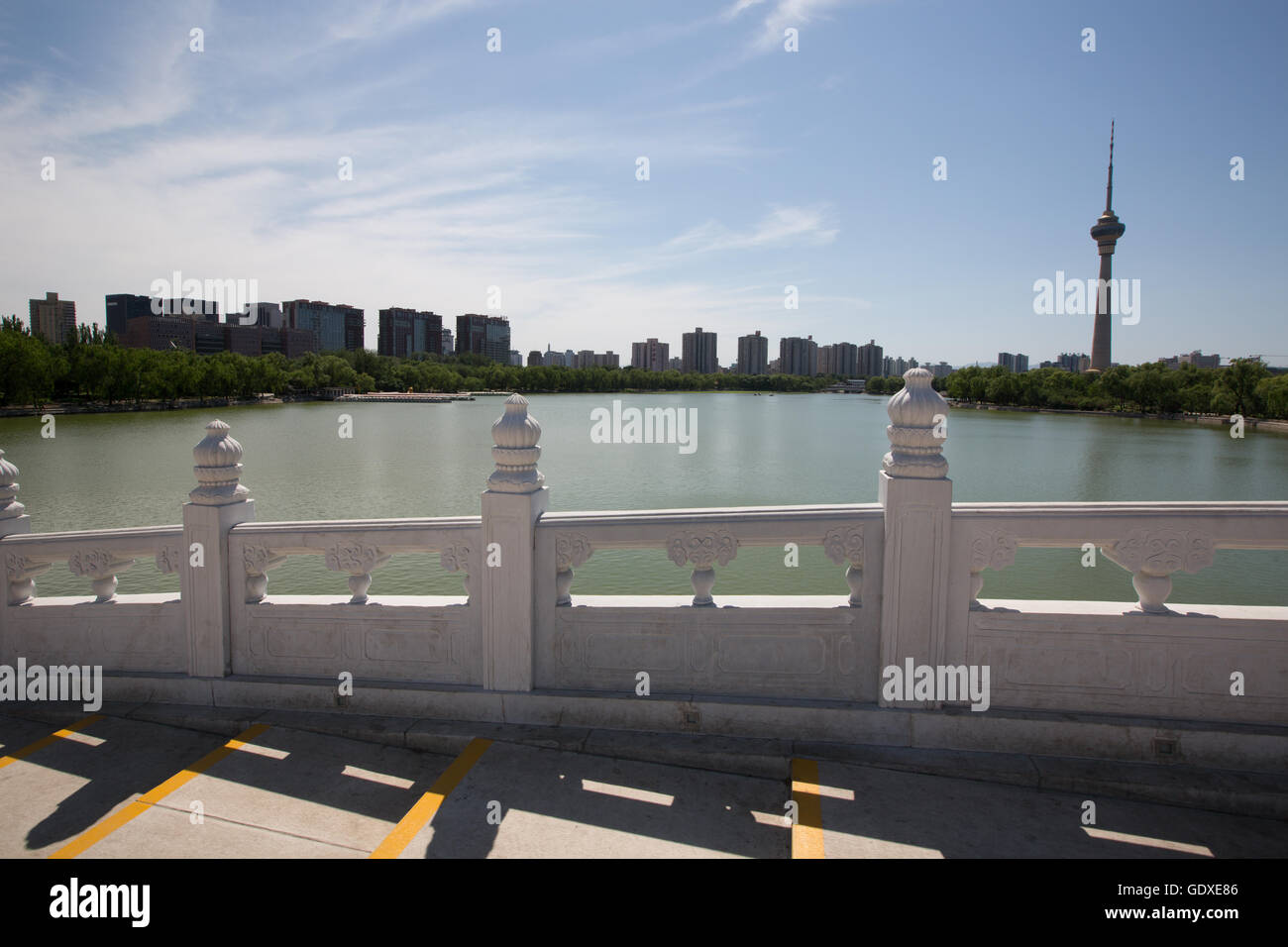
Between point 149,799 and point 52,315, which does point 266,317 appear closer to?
point 52,315

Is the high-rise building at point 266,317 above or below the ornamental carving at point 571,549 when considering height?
above

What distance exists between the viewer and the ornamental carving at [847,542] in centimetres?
345

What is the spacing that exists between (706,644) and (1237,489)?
95.5 feet

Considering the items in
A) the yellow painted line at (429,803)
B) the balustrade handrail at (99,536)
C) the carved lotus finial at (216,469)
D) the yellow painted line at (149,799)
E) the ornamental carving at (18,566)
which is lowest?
the yellow painted line at (149,799)

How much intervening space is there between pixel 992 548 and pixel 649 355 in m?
170

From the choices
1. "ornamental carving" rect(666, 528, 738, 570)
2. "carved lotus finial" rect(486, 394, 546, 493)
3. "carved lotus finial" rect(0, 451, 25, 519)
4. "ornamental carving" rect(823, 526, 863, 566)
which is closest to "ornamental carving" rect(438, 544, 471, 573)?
"carved lotus finial" rect(486, 394, 546, 493)

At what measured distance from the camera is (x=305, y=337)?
138 m

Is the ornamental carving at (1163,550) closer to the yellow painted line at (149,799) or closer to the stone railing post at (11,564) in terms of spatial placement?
the yellow painted line at (149,799)

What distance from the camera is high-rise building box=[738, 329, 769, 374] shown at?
151 metres

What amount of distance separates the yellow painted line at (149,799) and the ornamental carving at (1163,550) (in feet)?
13.8

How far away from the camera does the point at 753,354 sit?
15200 centimetres

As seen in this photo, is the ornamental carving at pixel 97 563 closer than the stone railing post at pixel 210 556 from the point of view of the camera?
No

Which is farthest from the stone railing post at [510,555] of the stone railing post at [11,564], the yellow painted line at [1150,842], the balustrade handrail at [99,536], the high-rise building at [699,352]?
the high-rise building at [699,352]
